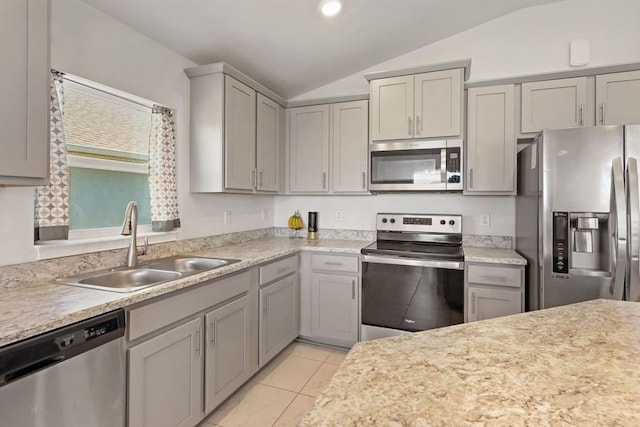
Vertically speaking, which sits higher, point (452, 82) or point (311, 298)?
point (452, 82)

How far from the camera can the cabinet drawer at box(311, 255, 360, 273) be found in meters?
2.78

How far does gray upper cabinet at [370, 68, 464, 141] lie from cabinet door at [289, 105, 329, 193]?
0.57 m

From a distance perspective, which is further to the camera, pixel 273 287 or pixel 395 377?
pixel 273 287

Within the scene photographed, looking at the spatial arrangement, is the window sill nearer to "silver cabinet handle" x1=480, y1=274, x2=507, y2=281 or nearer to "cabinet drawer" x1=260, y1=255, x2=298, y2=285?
"cabinet drawer" x1=260, y1=255, x2=298, y2=285

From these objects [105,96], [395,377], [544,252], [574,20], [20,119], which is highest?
[574,20]

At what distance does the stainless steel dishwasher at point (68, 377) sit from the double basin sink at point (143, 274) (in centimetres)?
25

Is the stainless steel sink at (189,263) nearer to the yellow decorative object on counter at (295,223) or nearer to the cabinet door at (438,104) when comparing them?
the yellow decorative object on counter at (295,223)

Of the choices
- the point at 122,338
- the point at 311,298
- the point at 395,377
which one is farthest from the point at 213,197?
the point at 395,377

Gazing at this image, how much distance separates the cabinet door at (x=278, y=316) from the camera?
7.99 feet

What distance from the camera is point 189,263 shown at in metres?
2.23

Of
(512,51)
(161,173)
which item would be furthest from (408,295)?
(512,51)

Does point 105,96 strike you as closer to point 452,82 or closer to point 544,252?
Answer: point 452,82

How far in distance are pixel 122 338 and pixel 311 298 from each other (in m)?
1.75

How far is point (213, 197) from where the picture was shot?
2.78 meters
